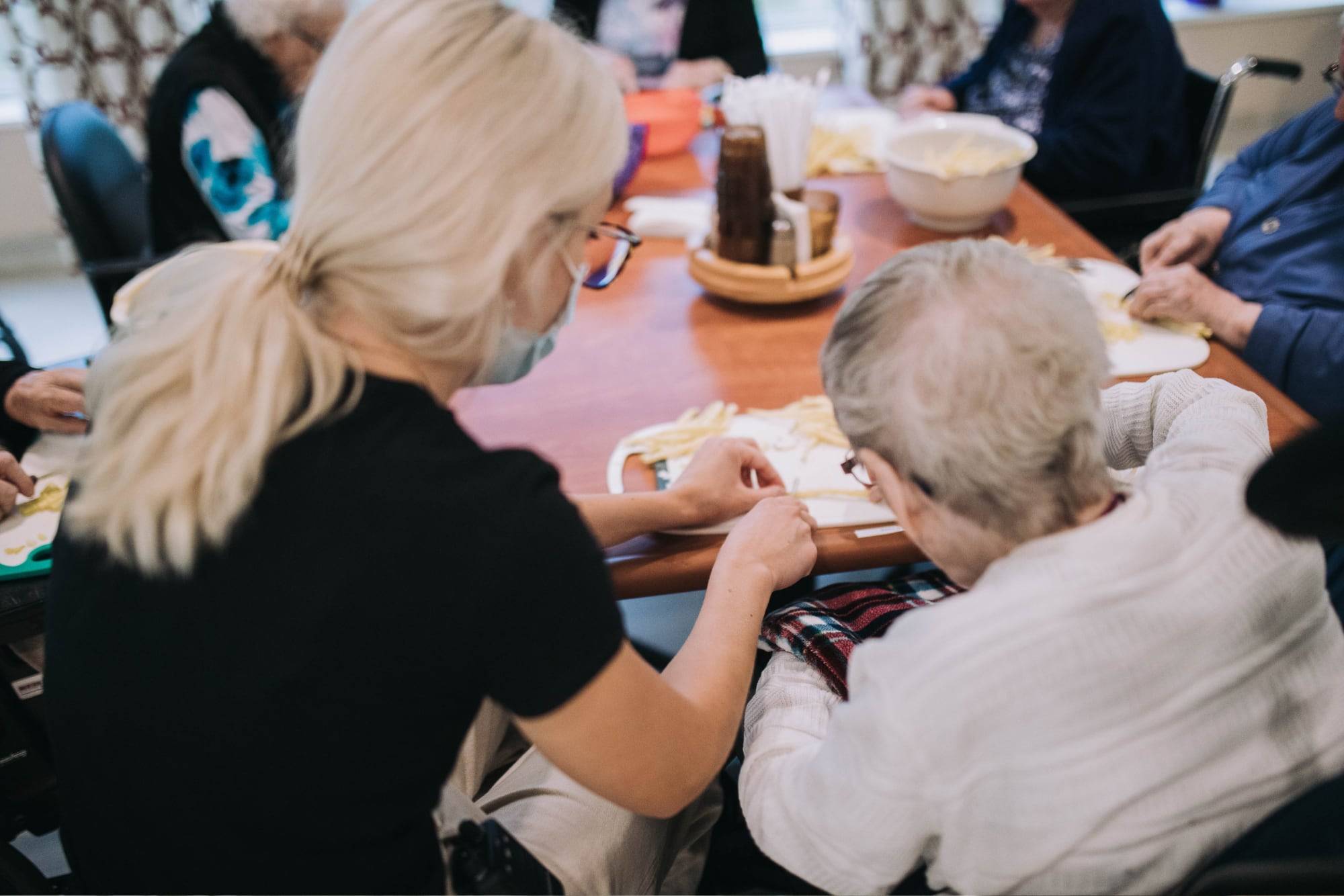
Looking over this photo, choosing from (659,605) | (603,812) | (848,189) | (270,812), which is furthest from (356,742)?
(848,189)

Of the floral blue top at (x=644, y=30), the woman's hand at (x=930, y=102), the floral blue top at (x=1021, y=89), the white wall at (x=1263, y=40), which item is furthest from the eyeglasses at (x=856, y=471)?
the white wall at (x=1263, y=40)

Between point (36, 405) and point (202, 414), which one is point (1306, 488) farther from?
point (36, 405)

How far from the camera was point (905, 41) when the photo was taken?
4.03 metres

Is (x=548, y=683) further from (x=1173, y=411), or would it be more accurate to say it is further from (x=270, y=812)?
(x=1173, y=411)

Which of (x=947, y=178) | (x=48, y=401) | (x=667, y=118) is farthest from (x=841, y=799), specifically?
(x=667, y=118)

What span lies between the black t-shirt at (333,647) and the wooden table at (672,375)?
0.40 m

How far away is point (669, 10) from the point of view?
3037 mm

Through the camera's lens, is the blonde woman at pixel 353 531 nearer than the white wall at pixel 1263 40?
Yes

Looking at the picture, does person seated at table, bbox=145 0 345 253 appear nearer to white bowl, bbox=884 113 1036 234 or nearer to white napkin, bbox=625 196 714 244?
white napkin, bbox=625 196 714 244

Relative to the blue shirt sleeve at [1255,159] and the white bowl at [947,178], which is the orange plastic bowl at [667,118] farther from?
the blue shirt sleeve at [1255,159]

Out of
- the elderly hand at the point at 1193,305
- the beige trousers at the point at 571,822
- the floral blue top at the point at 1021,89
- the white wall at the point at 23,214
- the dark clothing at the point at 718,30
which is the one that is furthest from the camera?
the white wall at the point at 23,214

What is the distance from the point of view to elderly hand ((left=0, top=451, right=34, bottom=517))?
1.19 metres

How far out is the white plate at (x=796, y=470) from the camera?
1.17 metres

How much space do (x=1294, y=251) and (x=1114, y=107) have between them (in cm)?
68
